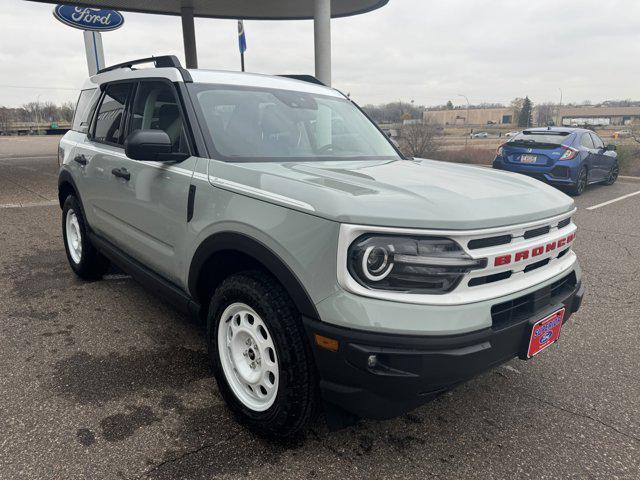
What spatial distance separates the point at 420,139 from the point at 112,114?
1782 centimetres

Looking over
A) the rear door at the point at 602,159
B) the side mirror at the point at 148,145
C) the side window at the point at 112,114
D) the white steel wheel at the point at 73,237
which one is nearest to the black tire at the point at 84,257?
the white steel wheel at the point at 73,237

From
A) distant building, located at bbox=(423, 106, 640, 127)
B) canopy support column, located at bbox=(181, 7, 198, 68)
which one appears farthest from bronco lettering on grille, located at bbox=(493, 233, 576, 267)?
distant building, located at bbox=(423, 106, 640, 127)

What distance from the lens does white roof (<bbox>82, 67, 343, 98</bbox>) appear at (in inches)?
122

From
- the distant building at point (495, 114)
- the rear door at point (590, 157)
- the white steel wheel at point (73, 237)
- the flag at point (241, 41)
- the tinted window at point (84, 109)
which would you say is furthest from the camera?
the distant building at point (495, 114)

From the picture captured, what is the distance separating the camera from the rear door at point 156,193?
2.81 meters

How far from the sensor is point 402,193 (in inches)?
83.6

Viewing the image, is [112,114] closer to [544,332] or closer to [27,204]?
[544,332]

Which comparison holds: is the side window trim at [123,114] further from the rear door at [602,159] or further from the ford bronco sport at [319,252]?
the rear door at [602,159]

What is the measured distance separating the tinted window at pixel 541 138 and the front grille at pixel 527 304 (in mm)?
8319

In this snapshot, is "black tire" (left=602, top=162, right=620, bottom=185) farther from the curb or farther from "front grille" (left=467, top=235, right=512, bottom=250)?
"front grille" (left=467, top=235, right=512, bottom=250)

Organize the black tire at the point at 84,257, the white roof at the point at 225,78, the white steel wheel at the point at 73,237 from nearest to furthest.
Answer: the white roof at the point at 225,78 → the black tire at the point at 84,257 → the white steel wheel at the point at 73,237

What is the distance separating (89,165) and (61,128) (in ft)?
223

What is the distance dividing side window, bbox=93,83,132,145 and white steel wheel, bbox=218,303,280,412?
1.94m

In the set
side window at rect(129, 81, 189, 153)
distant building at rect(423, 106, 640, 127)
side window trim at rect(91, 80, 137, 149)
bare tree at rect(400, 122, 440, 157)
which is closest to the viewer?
side window at rect(129, 81, 189, 153)
